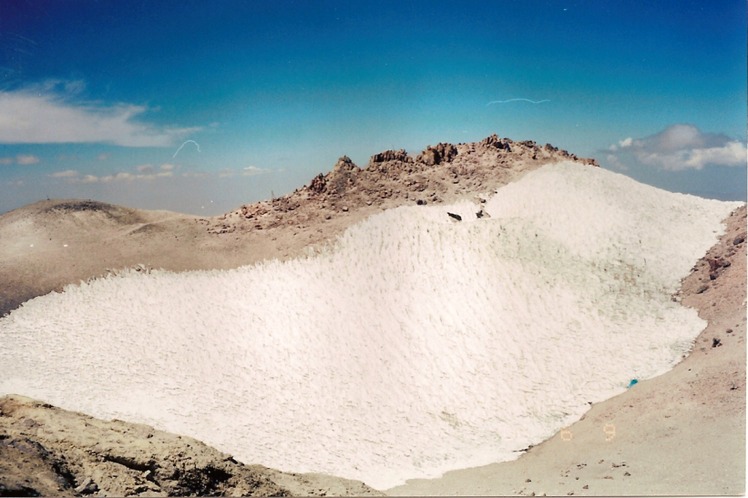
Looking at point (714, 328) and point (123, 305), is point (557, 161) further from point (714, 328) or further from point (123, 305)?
point (123, 305)

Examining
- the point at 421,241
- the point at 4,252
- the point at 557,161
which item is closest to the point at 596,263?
the point at 421,241

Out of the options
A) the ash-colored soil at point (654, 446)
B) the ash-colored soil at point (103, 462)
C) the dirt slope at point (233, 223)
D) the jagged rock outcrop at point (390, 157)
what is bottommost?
the ash-colored soil at point (654, 446)

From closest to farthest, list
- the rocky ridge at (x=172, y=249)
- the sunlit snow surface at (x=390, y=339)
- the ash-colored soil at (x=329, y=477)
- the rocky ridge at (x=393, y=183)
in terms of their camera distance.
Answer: the rocky ridge at (x=172, y=249) → the ash-colored soil at (x=329, y=477) → the sunlit snow surface at (x=390, y=339) → the rocky ridge at (x=393, y=183)

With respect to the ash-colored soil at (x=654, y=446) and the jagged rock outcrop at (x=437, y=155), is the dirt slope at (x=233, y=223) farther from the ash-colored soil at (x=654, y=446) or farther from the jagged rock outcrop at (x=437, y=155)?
the ash-colored soil at (x=654, y=446)

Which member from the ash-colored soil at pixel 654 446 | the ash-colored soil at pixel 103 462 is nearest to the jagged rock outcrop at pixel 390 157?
the ash-colored soil at pixel 654 446

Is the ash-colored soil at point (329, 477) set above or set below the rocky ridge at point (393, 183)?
below

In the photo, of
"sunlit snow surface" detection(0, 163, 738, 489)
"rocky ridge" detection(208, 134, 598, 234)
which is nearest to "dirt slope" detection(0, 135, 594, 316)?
"rocky ridge" detection(208, 134, 598, 234)

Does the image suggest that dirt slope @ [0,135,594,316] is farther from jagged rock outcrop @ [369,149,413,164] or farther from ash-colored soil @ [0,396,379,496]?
ash-colored soil @ [0,396,379,496]

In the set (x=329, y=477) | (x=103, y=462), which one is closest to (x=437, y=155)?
(x=329, y=477)
